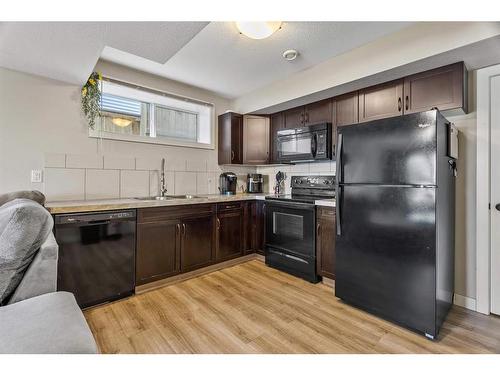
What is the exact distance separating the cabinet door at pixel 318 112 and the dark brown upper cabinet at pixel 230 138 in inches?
41.4

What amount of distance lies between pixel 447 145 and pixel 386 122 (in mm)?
485

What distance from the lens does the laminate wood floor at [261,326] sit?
1.65 m

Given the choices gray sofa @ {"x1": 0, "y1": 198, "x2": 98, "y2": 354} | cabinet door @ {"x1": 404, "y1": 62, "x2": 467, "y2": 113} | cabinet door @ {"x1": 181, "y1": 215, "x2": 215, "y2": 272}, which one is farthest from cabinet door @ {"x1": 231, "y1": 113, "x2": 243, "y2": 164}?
gray sofa @ {"x1": 0, "y1": 198, "x2": 98, "y2": 354}

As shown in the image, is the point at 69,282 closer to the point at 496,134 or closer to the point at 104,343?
the point at 104,343

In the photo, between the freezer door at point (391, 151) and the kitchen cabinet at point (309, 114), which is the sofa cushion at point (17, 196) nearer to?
the freezer door at point (391, 151)

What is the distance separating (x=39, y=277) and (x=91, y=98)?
2.10 meters

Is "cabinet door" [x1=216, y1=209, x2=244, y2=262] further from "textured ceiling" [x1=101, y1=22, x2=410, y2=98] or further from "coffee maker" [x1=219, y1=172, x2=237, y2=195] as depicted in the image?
"textured ceiling" [x1=101, y1=22, x2=410, y2=98]

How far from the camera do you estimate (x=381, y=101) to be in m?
2.49

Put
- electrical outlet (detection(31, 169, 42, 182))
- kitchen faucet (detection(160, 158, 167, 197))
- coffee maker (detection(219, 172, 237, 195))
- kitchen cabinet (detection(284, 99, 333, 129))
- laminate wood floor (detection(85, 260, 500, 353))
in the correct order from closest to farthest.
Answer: laminate wood floor (detection(85, 260, 500, 353)), electrical outlet (detection(31, 169, 42, 182)), kitchen cabinet (detection(284, 99, 333, 129)), kitchen faucet (detection(160, 158, 167, 197)), coffee maker (detection(219, 172, 237, 195))

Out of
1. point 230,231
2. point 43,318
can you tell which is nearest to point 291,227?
point 230,231

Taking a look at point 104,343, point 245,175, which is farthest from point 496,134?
point 104,343

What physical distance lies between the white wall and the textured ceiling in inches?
17.8

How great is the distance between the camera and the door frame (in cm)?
211

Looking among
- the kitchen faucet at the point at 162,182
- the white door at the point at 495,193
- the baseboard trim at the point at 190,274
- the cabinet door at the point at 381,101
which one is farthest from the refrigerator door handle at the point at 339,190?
the kitchen faucet at the point at 162,182
